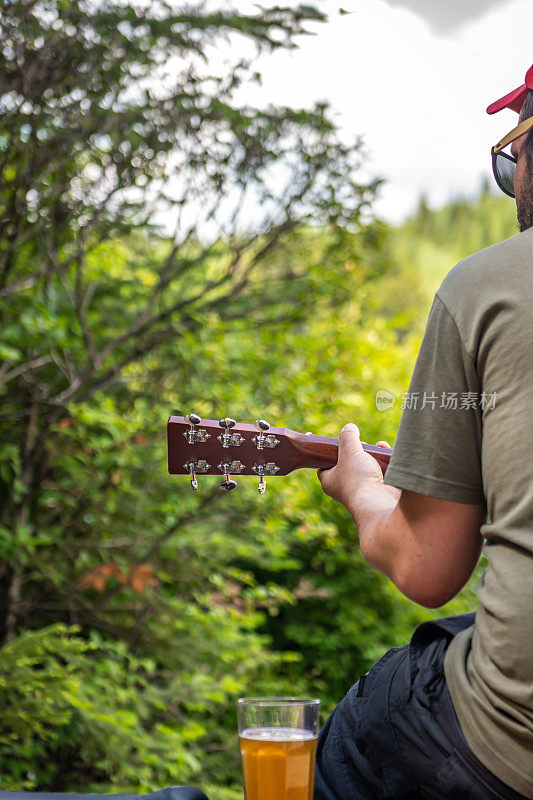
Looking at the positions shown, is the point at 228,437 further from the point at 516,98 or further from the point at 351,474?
the point at 516,98

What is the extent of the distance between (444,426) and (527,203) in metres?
0.37

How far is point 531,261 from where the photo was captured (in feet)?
3.39

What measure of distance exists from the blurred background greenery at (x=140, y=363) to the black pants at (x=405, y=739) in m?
1.79

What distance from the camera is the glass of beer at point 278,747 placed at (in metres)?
1.15

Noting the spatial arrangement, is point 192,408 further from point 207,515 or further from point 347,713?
point 347,713

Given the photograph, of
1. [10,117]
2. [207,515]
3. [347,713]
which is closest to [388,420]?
[207,515]

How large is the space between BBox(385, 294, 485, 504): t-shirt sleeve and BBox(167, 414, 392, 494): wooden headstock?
369 mm

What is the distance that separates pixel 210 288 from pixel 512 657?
297 cm

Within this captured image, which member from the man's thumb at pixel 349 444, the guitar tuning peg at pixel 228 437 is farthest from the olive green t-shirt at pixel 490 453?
the guitar tuning peg at pixel 228 437

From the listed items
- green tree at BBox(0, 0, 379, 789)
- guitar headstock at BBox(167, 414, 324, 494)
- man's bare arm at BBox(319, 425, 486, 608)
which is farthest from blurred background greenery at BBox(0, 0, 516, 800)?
man's bare arm at BBox(319, 425, 486, 608)

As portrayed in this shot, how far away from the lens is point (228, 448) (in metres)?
1.43

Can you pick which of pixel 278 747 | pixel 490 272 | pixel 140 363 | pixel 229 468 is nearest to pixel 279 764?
pixel 278 747

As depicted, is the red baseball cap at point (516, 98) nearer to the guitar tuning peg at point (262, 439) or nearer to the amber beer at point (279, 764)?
the guitar tuning peg at point (262, 439)

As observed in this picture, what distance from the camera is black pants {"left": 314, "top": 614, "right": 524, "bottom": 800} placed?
3.54 ft
